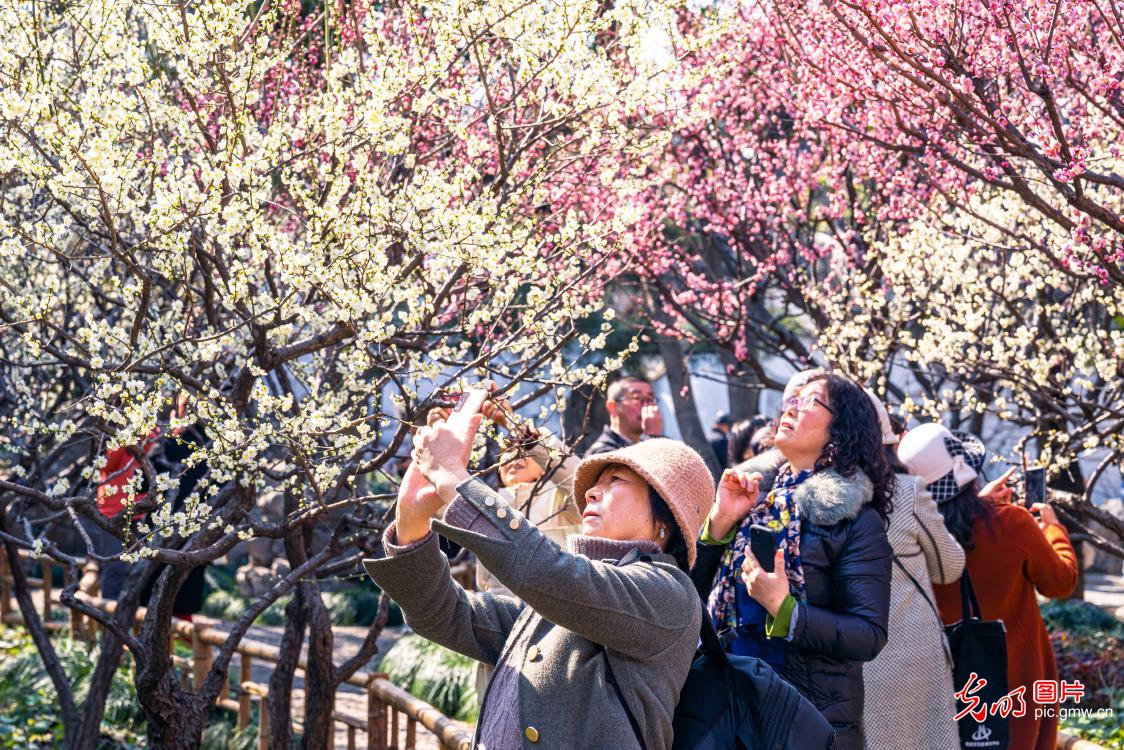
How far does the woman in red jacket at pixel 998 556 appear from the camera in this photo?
4.76 m

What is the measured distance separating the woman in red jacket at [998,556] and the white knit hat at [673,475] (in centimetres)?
220

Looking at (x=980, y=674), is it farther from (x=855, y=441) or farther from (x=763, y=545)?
(x=763, y=545)

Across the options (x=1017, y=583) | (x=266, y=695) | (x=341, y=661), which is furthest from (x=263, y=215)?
(x=341, y=661)

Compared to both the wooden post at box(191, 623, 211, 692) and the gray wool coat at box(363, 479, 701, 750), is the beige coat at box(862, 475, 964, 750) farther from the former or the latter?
the wooden post at box(191, 623, 211, 692)

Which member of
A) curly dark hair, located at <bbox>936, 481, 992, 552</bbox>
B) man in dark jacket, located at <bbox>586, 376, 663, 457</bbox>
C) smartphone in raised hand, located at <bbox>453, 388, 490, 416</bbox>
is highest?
man in dark jacket, located at <bbox>586, 376, 663, 457</bbox>

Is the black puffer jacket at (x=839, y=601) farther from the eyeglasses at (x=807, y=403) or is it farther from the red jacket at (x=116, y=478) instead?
the red jacket at (x=116, y=478)

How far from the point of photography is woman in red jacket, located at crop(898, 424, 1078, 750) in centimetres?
476

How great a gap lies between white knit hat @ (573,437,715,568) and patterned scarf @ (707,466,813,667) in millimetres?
836

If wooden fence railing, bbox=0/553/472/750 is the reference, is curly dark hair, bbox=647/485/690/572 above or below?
above

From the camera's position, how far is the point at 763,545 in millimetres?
3551

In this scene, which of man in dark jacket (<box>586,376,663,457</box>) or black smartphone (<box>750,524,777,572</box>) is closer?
black smartphone (<box>750,524,777,572</box>)

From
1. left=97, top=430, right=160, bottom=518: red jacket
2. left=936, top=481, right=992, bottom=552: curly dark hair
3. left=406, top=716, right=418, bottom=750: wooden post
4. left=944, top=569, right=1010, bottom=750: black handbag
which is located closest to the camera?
left=944, top=569, right=1010, bottom=750: black handbag

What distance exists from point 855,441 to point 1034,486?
1953 mm

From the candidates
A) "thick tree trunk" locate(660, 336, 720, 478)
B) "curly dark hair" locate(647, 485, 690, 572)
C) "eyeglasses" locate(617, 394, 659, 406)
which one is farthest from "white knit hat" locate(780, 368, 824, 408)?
"thick tree trunk" locate(660, 336, 720, 478)
